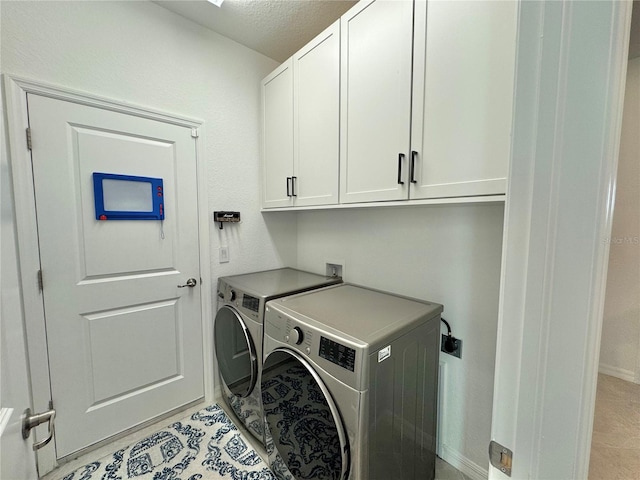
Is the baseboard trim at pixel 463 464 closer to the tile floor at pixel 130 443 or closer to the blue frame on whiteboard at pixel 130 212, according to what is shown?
the tile floor at pixel 130 443

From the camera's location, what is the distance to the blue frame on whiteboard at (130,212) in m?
1.54

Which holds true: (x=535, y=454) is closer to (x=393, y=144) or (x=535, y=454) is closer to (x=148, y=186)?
(x=393, y=144)

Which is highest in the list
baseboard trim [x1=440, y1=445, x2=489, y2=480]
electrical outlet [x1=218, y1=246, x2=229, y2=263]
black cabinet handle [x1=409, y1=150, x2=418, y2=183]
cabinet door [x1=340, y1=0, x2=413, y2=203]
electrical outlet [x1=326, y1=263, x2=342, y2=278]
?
cabinet door [x1=340, y1=0, x2=413, y2=203]

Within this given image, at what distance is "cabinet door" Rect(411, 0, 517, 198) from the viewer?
3.12ft

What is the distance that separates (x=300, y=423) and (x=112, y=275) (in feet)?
4.62

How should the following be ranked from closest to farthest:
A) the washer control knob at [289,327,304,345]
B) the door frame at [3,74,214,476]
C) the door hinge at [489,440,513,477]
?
the door hinge at [489,440,513,477], the washer control knob at [289,327,304,345], the door frame at [3,74,214,476]

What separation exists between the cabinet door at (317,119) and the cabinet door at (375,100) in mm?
63

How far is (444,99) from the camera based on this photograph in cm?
109

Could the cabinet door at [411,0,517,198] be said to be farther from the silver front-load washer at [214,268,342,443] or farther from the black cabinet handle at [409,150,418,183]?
the silver front-load washer at [214,268,342,443]

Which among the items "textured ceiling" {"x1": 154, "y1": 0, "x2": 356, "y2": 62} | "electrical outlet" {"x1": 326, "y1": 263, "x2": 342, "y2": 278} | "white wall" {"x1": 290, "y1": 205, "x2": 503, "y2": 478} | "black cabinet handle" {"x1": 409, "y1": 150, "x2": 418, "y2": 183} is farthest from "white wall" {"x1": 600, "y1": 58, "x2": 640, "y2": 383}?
"textured ceiling" {"x1": 154, "y1": 0, "x2": 356, "y2": 62}

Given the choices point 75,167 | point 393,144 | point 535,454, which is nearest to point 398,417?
point 535,454

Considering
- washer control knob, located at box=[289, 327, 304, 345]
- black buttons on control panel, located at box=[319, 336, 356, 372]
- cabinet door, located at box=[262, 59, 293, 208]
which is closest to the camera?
black buttons on control panel, located at box=[319, 336, 356, 372]

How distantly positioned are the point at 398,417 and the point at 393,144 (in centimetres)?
120

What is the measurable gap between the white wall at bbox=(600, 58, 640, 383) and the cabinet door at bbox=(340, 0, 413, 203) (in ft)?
2.75
